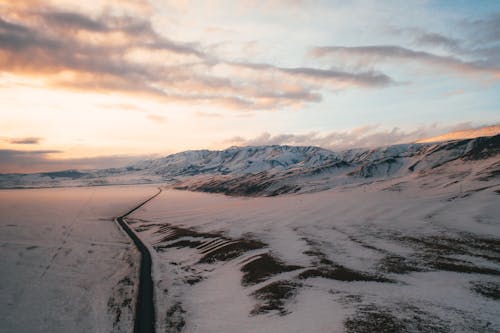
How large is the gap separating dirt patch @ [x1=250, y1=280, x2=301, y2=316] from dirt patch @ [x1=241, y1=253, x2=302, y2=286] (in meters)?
3.24

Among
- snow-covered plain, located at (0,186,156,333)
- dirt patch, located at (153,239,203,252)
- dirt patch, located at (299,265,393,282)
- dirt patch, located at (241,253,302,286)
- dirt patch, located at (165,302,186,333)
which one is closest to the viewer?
dirt patch, located at (165,302,186,333)

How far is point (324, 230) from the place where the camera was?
6212 centimetres

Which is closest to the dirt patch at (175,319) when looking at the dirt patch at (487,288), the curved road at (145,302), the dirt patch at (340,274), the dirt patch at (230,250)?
the curved road at (145,302)

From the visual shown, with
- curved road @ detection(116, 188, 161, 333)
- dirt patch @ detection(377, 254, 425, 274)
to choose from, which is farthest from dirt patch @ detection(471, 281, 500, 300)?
curved road @ detection(116, 188, 161, 333)

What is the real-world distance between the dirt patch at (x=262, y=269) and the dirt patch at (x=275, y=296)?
3235 millimetres

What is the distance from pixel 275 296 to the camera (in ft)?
106

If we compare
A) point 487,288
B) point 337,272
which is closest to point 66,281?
point 337,272

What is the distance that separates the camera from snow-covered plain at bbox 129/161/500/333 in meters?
26.2

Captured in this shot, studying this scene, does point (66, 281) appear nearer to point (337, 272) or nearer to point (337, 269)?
point (337, 272)

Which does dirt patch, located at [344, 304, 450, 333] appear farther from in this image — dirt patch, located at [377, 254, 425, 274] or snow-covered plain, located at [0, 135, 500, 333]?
dirt patch, located at [377, 254, 425, 274]

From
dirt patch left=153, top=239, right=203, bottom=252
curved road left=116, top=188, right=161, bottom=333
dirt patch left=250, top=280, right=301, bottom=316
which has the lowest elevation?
dirt patch left=153, top=239, right=203, bottom=252

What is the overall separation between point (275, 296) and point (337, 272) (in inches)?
350

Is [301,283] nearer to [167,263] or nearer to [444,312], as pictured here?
[444,312]

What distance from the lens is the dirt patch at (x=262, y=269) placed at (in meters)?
38.3
